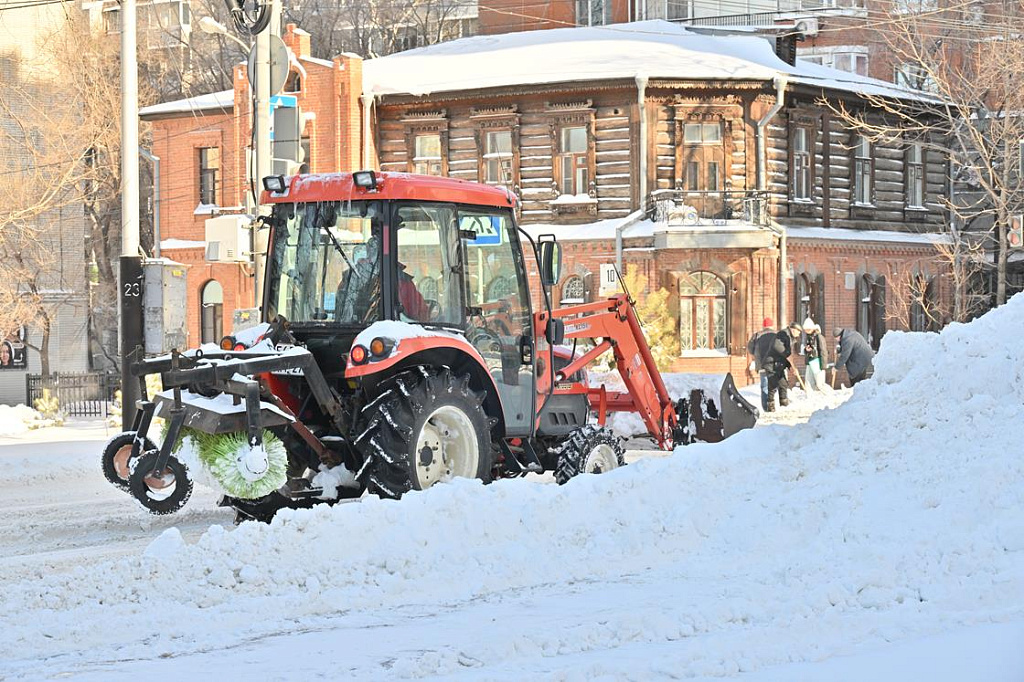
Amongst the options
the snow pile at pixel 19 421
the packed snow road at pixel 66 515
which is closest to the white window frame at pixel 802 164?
the snow pile at pixel 19 421

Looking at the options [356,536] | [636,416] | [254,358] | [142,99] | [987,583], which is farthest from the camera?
[142,99]

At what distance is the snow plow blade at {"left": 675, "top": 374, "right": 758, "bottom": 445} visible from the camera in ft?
54.4

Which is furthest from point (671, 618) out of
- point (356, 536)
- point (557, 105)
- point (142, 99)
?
point (142, 99)

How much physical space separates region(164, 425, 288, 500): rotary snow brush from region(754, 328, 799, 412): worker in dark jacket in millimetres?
A: 17330

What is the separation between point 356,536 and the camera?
8.34m

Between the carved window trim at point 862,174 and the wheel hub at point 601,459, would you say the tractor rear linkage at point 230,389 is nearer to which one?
the wheel hub at point 601,459

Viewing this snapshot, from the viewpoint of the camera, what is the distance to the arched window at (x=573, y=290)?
34.2 m

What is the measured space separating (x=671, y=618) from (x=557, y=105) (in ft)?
92.8

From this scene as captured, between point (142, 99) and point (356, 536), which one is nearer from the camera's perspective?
point (356, 536)

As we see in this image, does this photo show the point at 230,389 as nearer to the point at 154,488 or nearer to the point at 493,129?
the point at 154,488

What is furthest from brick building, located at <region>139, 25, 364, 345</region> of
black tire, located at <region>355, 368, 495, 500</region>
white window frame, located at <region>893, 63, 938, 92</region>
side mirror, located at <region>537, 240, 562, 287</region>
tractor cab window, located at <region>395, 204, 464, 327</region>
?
black tire, located at <region>355, 368, 495, 500</region>

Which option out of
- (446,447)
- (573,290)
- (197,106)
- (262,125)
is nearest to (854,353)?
(262,125)

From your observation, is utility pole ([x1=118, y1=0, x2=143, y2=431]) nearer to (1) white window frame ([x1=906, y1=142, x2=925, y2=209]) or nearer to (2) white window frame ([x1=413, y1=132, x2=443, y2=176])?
(2) white window frame ([x1=413, y1=132, x2=443, y2=176])

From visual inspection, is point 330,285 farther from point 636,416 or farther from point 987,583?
point 987,583
